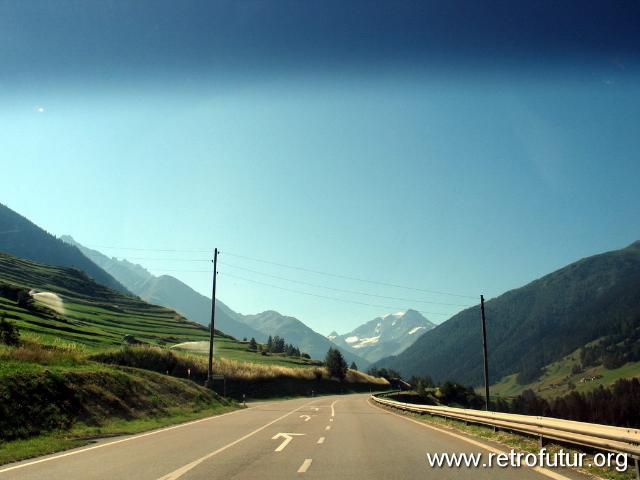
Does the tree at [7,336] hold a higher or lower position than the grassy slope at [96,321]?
lower

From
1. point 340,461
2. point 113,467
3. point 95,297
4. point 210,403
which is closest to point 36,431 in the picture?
point 113,467

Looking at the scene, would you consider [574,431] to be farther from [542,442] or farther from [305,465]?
[305,465]

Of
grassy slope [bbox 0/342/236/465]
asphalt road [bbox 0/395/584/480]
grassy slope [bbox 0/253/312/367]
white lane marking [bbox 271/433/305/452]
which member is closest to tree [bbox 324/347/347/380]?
grassy slope [bbox 0/253/312/367]

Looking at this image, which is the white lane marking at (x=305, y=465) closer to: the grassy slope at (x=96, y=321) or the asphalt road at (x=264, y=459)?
the asphalt road at (x=264, y=459)

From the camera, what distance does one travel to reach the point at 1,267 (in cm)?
17838

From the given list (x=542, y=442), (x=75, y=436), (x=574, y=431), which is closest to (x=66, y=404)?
(x=75, y=436)

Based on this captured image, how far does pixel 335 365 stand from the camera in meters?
112

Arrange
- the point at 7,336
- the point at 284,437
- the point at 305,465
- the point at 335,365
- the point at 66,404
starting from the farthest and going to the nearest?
the point at 335,365 < the point at 7,336 < the point at 66,404 < the point at 284,437 < the point at 305,465

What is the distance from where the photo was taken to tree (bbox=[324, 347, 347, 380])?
112 metres

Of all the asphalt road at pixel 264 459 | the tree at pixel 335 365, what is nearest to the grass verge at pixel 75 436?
the asphalt road at pixel 264 459

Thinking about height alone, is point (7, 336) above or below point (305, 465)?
above

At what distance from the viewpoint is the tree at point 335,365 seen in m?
112

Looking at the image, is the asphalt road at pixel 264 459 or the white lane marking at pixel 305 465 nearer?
the asphalt road at pixel 264 459

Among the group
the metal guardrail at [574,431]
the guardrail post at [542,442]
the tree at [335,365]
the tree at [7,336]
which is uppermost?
the tree at [7,336]
